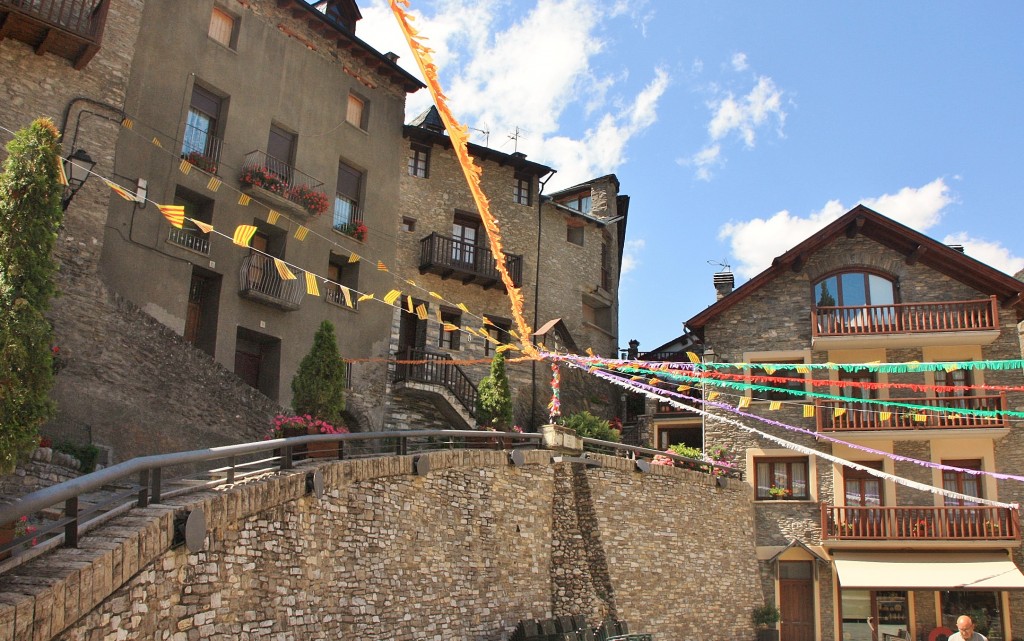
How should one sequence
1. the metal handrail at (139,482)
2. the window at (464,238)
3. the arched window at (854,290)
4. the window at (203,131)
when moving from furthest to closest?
the window at (464,238)
the arched window at (854,290)
the window at (203,131)
the metal handrail at (139,482)

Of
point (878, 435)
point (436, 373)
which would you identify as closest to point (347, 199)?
point (436, 373)

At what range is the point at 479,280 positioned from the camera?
83.5ft

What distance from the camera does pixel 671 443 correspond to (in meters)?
26.8

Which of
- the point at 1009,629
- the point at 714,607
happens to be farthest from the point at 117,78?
the point at 1009,629

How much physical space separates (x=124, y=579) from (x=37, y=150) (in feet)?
14.8

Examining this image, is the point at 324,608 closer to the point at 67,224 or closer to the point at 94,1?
the point at 67,224

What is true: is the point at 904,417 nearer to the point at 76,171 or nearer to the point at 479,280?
the point at 479,280

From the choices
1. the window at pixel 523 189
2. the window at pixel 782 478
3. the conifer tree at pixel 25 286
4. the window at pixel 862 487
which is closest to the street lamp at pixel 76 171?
the conifer tree at pixel 25 286

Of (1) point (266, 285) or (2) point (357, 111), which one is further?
(2) point (357, 111)

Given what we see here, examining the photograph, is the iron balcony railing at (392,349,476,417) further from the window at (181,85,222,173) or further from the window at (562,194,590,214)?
the window at (562,194,590,214)

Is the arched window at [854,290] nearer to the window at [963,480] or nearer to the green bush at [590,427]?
the window at [963,480]

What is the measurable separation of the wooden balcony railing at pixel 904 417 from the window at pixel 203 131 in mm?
15918

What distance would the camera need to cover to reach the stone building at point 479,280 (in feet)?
76.4

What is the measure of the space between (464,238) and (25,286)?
18.1 meters
